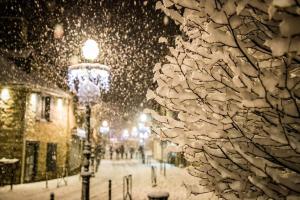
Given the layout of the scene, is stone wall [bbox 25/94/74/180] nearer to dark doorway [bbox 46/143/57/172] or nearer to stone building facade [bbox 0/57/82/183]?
stone building facade [bbox 0/57/82/183]

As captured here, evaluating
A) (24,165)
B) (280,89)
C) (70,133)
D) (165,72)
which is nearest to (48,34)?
(70,133)

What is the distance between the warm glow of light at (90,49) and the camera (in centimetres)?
927

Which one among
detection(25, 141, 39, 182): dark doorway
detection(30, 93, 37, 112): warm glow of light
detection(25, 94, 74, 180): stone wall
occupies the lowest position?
detection(25, 141, 39, 182): dark doorway

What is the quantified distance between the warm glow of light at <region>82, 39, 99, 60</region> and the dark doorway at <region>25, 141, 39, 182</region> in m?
14.1

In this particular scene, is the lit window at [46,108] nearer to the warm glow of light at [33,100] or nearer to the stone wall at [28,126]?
the stone wall at [28,126]

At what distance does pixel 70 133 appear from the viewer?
26984 mm

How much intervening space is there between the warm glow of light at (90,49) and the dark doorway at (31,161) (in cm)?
1409

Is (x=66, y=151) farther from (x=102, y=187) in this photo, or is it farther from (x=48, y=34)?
(x=48, y=34)

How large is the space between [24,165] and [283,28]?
21.2 metres

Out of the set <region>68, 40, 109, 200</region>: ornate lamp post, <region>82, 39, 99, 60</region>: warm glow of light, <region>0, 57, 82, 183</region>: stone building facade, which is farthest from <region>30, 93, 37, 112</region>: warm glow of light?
<region>82, 39, 99, 60</region>: warm glow of light

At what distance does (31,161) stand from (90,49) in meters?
15.1

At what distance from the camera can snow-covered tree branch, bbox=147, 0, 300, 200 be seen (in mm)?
2248

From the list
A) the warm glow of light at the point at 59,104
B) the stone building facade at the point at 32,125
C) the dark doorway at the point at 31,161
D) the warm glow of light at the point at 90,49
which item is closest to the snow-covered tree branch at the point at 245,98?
the warm glow of light at the point at 90,49

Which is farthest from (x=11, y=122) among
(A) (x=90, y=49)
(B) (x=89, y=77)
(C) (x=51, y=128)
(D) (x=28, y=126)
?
(A) (x=90, y=49)
